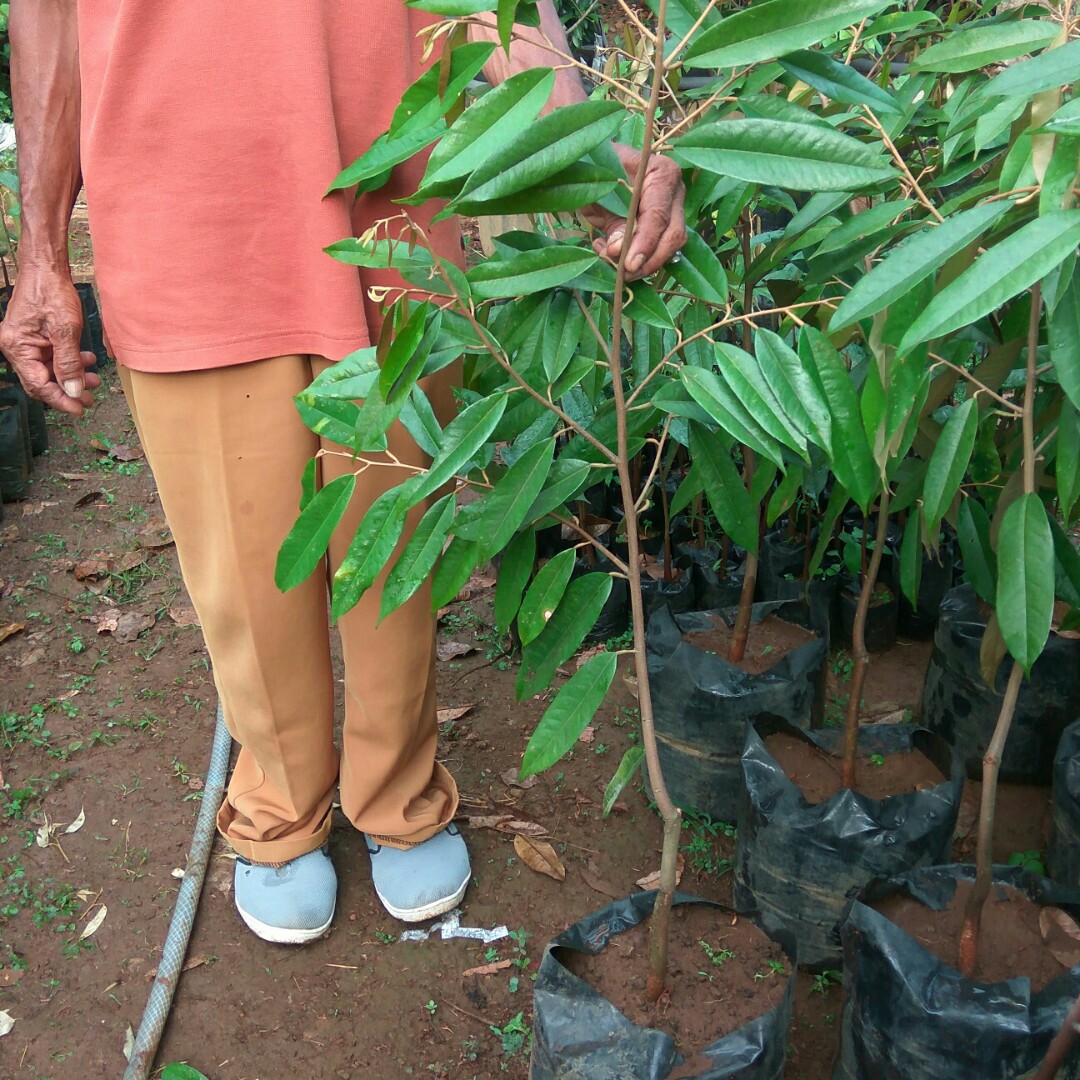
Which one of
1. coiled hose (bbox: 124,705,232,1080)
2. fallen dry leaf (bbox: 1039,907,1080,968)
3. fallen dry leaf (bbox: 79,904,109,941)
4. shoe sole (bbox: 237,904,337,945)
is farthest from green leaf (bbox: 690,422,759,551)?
fallen dry leaf (bbox: 79,904,109,941)

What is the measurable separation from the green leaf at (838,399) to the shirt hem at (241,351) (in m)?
0.63

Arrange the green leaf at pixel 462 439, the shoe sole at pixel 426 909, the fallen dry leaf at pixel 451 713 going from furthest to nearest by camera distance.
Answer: the fallen dry leaf at pixel 451 713
the shoe sole at pixel 426 909
the green leaf at pixel 462 439

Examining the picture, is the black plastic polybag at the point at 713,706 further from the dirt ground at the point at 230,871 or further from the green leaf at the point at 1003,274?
the green leaf at the point at 1003,274

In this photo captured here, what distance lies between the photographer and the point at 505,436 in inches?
42.0

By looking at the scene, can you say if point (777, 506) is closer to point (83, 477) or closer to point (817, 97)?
point (817, 97)

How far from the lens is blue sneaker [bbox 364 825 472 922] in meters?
1.64

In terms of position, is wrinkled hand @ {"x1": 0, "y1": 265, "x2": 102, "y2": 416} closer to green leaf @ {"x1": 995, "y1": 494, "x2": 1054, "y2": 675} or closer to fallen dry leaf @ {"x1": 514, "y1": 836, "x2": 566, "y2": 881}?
fallen dry leaf @ {"x1": 514, "y1": 836, "x2": 566, "y2": 881}

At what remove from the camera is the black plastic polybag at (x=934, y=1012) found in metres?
1.06

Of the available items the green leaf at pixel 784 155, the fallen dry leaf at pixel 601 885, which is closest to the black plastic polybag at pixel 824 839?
the fallen dry leaf at pixel 601 885

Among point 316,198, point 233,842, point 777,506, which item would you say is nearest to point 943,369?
point 777,506

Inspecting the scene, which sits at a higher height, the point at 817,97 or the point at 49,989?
the point at 817,97

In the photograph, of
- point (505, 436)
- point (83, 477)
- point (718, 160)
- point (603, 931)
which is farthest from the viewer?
point (83, 477)

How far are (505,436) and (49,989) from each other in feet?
3.93

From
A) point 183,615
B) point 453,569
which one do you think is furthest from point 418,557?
point 183,615
